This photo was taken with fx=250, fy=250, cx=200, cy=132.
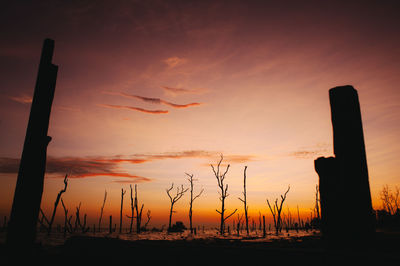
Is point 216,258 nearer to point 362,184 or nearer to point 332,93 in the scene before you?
point 362,184

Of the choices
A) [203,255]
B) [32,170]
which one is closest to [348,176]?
[203,255]

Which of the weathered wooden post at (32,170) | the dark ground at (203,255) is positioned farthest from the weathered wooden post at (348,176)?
the weathered wooden post at (32,170)

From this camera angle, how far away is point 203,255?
355 centimetres

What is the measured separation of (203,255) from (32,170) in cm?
390

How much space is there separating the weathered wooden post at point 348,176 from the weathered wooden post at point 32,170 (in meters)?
5.65

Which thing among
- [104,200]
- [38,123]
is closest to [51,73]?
[38,123]

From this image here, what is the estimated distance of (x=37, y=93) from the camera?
5.48 meters

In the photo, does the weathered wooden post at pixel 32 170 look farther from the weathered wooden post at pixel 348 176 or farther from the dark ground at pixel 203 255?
the weathered wooden post at pixel 348 176

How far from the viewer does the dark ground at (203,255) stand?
2822 mm

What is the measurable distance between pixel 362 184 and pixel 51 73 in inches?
262

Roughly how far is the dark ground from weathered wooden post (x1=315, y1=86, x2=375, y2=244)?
0.33 metres

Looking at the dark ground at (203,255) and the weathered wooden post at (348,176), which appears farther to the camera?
the weathered wooden post at (348,176)

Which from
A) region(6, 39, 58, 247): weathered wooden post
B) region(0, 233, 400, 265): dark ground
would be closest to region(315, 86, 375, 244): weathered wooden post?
region(0, 233, 400, 265): dark ground

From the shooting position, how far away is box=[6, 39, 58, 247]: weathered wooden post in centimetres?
486
